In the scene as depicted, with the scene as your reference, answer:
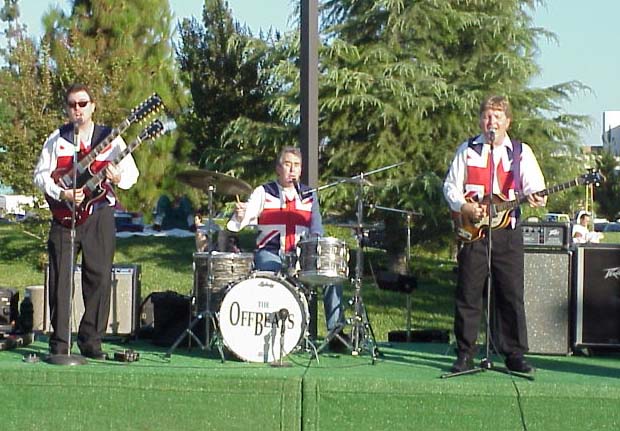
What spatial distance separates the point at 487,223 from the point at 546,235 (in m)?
A: 1.26

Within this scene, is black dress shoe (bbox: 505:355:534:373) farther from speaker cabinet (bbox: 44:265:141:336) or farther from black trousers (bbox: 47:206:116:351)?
speaker cabinet (bbox: 44:265:141:336)

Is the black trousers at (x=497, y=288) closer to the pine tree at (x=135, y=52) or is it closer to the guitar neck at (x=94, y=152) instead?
the guitar neck at (x=94, y=152)

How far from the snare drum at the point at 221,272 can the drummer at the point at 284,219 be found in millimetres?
187

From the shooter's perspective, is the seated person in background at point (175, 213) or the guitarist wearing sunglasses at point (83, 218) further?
the seated person in background at point (175, 213)

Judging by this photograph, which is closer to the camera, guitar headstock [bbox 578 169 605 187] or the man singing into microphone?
guitar headstock [bbox 578 169 605 187]

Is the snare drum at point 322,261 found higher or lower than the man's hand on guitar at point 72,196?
lower

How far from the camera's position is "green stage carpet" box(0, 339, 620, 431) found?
527cm

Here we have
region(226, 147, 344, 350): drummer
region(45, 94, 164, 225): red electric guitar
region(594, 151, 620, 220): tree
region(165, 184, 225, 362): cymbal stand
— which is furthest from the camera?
region(594, 151, 620, 220): tree

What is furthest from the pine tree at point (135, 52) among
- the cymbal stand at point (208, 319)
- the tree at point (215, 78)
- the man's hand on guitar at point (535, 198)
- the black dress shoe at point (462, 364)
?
the man's hand on guitar at point (535, 198)

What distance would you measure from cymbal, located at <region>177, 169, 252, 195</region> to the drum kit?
13mm

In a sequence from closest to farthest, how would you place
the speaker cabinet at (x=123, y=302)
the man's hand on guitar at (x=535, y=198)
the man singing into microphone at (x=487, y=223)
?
the man's hand on guitar at (x=535, y=198), the man singing into microphone at (x=487, y=223), the speaker cabinet at (x=123, y=302)

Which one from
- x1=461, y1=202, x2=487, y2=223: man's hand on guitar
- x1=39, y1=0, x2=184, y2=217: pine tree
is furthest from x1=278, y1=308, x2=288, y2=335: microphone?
x1=39, y1=0, x2=184, y2=217: pine tree

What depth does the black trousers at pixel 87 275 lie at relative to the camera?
6.24 m

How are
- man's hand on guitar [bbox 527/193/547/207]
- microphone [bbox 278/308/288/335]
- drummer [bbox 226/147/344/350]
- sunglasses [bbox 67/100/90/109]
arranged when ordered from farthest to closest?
1. drummer [bbox 226/147/344/350]
2. microphone [bbox 278/308/288/335]
3. sunglasses [bbox 67/100/90/109]
4. man's hand on guitar [bbox 527/193/547/207]
